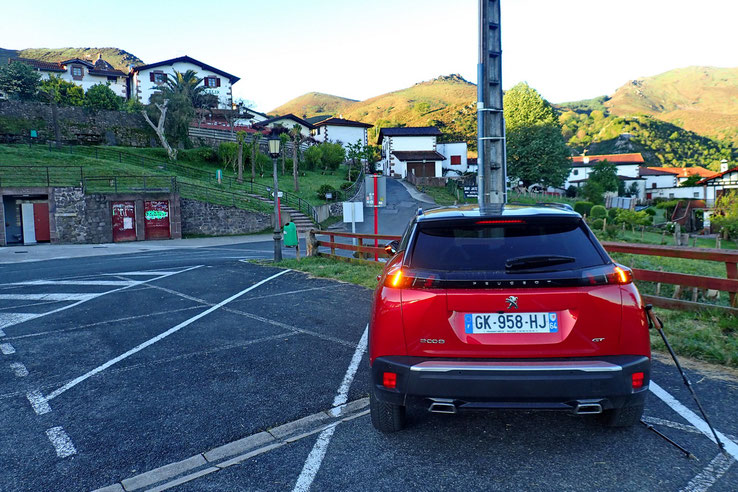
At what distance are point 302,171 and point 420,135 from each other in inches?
968

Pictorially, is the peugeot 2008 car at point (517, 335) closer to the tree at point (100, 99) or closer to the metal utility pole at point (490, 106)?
the metal utility pole at point (490, 106)

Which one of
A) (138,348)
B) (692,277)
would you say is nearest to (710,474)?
(692,277)

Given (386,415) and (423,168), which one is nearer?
(386,415)

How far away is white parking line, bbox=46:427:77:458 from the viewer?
3.36m

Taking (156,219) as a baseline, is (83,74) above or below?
above

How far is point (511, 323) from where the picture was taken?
2.85 meters

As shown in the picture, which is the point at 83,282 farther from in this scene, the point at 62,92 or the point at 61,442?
the point at 62,92

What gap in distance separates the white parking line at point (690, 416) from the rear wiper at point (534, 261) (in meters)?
1.71

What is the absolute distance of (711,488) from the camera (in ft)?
8.95

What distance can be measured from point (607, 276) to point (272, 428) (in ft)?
8.51

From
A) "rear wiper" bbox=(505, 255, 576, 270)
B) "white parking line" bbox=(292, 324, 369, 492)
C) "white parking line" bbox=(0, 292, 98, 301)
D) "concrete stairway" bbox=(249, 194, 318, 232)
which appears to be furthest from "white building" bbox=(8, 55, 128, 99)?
"rear wiper" bbox=(505, 255, 576, 270)

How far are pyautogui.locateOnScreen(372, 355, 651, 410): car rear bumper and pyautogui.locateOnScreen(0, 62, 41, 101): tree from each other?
69.2 meters

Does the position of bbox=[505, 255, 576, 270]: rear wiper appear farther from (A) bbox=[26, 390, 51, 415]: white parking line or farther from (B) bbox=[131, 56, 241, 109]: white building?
(B) bbox=[131, 56, 241, 109]: white building

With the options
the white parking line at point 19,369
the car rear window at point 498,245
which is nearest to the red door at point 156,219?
the white parking line at point 19,369
